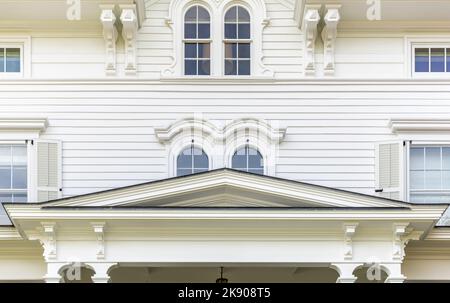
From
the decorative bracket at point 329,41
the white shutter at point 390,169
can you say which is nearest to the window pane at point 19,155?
the decorative bracket at point 329,41

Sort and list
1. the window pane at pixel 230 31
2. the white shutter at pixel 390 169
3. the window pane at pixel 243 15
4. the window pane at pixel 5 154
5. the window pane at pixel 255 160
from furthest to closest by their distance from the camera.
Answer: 1. the window pane at pixel 243 15
2. the window pane at pixel 230 31
3. the window pane at pixel 255 160
4. the window pane at pixel 5 154
5. the white shutter at pixel 390 169

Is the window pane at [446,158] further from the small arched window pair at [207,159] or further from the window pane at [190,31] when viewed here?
the window pane at [190,31]

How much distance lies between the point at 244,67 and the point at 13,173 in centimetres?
474

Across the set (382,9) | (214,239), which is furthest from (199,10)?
(214,239)

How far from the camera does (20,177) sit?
51.8 feet

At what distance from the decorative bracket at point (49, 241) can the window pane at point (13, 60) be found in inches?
171

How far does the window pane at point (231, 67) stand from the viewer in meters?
16.4

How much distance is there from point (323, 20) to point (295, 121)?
1.96 metres

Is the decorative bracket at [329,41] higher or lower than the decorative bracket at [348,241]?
higher

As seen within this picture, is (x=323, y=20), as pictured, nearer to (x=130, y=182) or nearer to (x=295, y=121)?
(x=295, y=121)

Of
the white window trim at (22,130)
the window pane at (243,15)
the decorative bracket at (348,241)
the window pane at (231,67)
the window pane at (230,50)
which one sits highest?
the window pane at (243,15)

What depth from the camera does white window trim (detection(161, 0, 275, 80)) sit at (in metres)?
16.3

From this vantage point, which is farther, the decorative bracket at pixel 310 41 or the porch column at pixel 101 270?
the decorative bracket at pixel 310 41

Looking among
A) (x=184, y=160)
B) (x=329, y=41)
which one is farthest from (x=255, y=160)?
(x=329, y=41)
